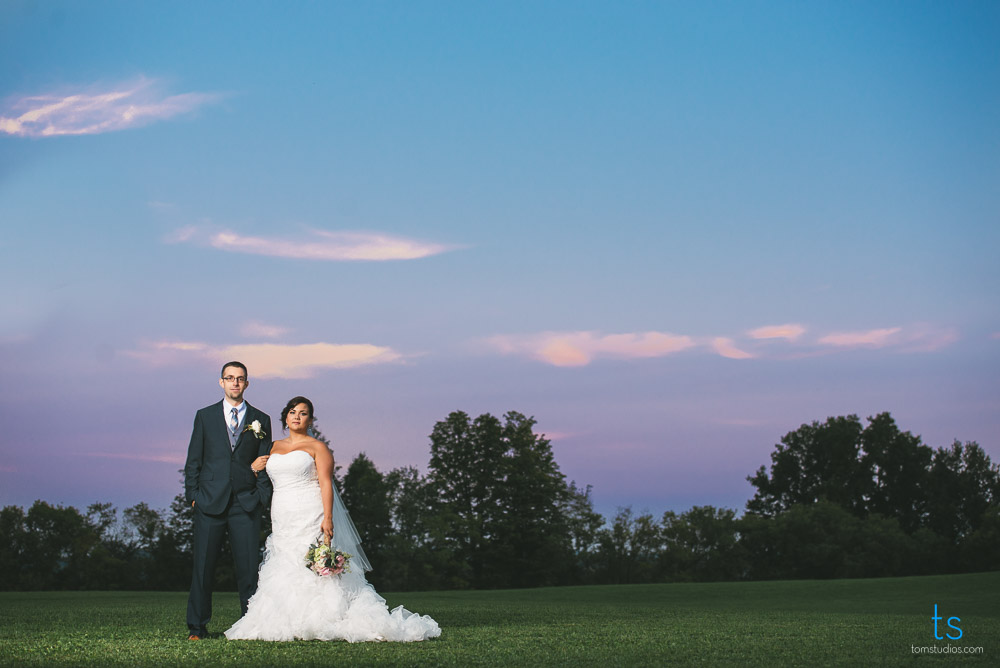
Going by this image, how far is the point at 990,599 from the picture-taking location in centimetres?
2528

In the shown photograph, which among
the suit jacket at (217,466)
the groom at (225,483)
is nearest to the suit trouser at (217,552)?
the groom at (225,483)

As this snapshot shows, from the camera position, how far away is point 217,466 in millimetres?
10492

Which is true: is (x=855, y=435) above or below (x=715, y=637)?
above

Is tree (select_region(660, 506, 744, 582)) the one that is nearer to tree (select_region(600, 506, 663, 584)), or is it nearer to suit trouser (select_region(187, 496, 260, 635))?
tree (select_region(600, 506, 663, 584))

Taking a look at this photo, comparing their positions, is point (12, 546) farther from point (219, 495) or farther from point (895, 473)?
point (895, 473)

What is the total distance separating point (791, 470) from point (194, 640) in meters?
82.0

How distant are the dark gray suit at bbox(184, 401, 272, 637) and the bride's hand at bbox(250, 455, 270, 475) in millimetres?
58

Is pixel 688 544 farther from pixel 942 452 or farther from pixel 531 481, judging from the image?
pixel 942 452

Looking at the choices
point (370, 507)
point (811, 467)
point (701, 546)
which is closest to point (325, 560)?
point (370, 507)

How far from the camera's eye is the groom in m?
10.5

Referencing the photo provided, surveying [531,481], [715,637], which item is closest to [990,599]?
[715,637]

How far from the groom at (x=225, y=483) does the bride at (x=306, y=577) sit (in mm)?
244

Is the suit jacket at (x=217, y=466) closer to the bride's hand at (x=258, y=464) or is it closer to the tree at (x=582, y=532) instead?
the bride's hand at (x=258, y=464)

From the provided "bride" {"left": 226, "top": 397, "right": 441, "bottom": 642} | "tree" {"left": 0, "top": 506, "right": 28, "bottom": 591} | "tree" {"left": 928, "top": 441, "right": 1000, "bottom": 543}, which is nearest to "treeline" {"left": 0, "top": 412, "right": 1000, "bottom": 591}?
"tree" {"left": 0, "top": 506, "right": 28, "bottom": 591}
